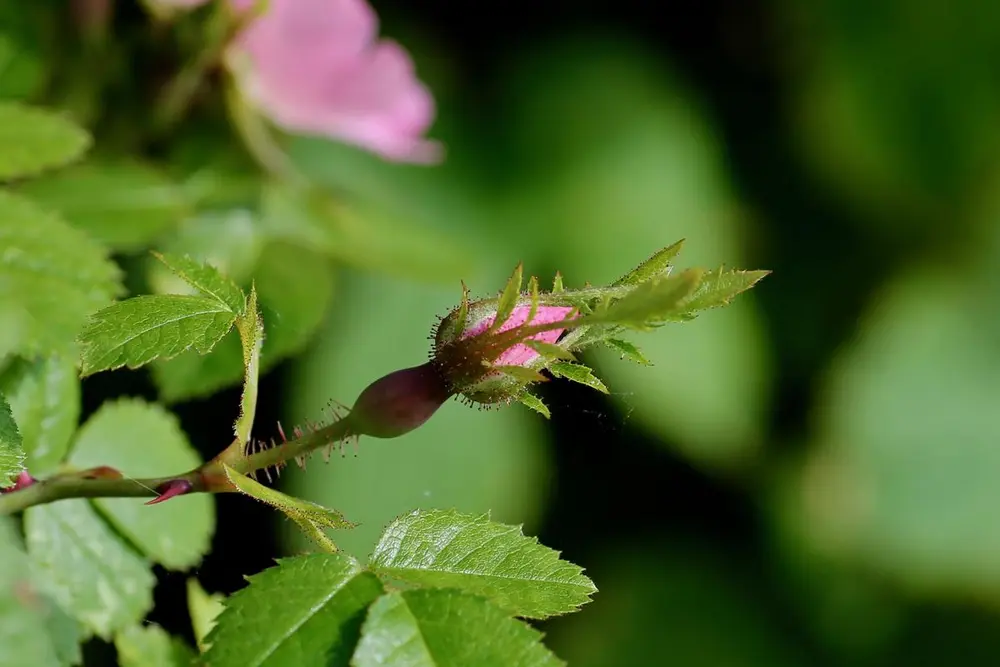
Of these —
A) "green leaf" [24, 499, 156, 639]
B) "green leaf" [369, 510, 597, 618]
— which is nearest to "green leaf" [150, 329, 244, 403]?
"green leaf" [24, 499, 156, 639]

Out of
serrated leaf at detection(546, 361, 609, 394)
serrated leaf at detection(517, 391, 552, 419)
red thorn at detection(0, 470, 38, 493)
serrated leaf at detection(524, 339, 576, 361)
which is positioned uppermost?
serrated leaf at detection(524, 339, 576, 361)

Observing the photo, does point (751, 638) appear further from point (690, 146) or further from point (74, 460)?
point (74, 460)

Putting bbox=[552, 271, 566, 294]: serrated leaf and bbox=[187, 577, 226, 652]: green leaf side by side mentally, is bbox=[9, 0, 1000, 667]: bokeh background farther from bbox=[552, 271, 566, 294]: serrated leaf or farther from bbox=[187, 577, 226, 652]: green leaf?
bbox=[552, 271, 566, 294]: serrated leaf

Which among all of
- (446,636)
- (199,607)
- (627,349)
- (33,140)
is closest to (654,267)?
(627,349)

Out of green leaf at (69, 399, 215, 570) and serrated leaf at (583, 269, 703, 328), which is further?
green leaf at (69, 399, 215, 570)

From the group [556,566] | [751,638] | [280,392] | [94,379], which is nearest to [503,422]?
[280,392]

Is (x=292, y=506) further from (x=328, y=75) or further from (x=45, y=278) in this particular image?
(x=328, y=75)
